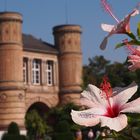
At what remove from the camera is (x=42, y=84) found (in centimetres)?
3578

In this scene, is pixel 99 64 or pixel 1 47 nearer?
pixel 1 47

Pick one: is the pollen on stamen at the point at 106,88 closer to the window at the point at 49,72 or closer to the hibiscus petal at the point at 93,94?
the hibiscus petal at the point at 93,94

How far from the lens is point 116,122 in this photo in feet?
3.05

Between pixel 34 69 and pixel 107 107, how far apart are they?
35.3m

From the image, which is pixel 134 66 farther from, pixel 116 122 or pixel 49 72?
pixel 49 72

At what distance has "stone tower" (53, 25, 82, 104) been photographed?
36.3m

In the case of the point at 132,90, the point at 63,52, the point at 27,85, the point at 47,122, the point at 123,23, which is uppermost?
the point at 63,52

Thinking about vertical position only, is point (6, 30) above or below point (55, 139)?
above

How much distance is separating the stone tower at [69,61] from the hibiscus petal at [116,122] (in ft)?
116

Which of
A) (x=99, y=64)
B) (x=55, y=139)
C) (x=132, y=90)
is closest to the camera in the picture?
(x=132, y=90)

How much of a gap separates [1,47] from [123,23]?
106 feet

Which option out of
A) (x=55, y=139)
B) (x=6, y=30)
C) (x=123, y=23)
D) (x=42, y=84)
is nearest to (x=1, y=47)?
(x=6, y=30)

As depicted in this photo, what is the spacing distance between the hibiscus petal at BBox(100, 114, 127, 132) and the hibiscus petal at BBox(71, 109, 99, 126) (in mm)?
14

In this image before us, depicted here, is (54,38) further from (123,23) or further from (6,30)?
(123,23)
